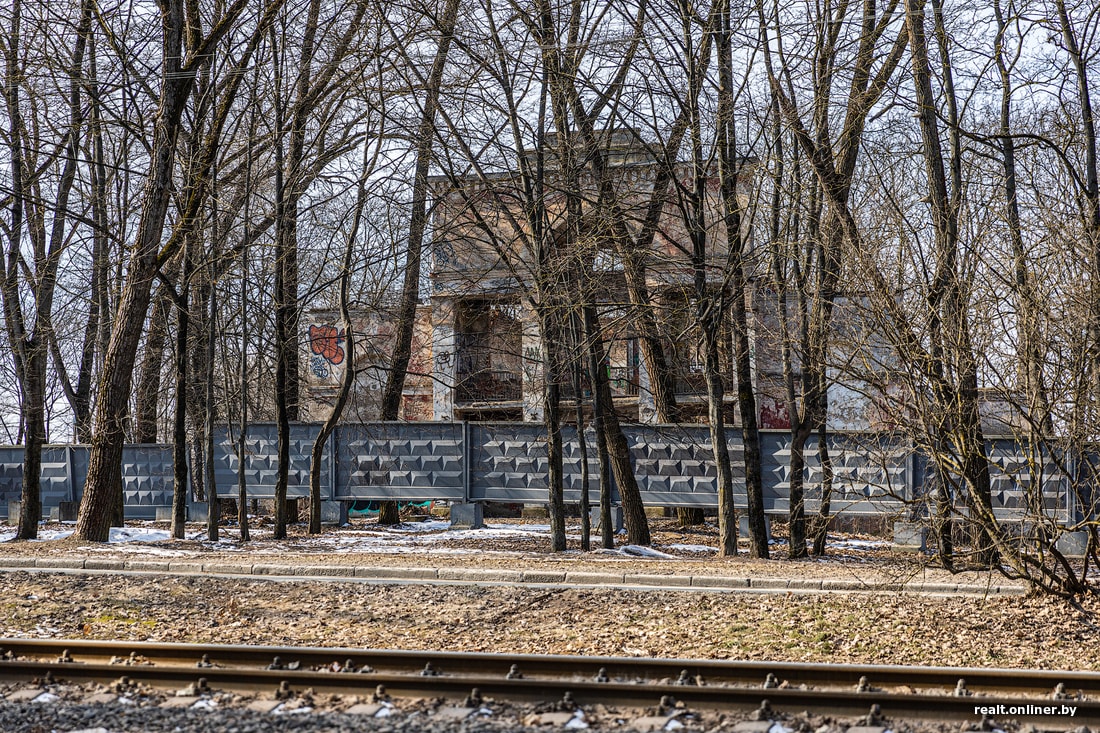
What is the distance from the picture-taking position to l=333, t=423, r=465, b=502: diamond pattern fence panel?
62.4 feet

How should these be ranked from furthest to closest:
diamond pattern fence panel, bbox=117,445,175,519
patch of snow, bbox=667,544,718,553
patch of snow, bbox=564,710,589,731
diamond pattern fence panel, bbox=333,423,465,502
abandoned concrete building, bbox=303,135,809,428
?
diamond pattern fence panel, bbox=117,445,175,519 → diamond pattern fence panel, bbox=333,423,465,502 → patch of snow, bbox=667,544,718,553 → abandoned concrete building, bbox=303,135,809,428 → patch of snow, bbox=564,710,589,731

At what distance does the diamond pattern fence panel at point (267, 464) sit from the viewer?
20031 mm

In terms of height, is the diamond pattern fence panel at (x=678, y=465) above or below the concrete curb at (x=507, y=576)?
above

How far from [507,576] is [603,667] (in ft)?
13.1

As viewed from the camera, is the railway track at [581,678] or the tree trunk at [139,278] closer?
the railway track at [581,678]

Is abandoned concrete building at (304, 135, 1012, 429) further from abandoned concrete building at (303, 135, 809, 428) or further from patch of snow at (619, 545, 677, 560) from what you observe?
patch of snow at (619, 545, 677, 560)

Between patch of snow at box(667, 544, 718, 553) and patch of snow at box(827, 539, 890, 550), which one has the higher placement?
patch of snow at box(667, 544, 718, 553)

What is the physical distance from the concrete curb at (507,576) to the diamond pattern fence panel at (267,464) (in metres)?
8.00

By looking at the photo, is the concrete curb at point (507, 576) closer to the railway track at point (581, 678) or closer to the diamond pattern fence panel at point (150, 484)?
the railway track at point (581, 678)

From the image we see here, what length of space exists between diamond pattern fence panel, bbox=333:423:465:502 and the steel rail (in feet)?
37.8

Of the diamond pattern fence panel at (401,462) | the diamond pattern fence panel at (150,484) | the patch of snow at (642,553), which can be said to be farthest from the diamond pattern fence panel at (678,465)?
the diamond pattern fence panel at (150,484)

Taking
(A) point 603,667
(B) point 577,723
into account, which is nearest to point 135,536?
(A) point 603,667

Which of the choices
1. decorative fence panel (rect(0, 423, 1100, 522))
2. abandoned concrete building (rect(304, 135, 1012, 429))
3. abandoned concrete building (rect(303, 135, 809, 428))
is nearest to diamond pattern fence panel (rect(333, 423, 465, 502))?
decorative fence panel (rect(0, 423, 1100, 522))

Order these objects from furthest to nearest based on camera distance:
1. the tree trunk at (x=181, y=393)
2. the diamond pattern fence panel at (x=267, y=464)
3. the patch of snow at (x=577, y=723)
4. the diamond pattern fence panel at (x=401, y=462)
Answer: the diamond pattern fence panel at (x=267, y=464)
the diamond pattern fence panel at (x=401, y=462)
the tree trunk at (x=181, y=393)
the patch of snow at (x=577, y=723)
